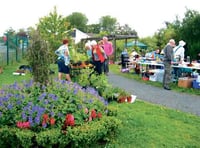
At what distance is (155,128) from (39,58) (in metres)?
2.61

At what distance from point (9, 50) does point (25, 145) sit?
1804 cm

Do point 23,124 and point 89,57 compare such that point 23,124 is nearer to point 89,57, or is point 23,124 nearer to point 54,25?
point 89,57

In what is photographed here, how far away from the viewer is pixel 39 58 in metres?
5.95

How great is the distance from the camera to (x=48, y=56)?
20.0 feet

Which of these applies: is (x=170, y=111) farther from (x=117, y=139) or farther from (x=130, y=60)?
(x=130, y=60)

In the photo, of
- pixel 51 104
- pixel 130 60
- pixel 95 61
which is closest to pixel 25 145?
→ pixel 51 104

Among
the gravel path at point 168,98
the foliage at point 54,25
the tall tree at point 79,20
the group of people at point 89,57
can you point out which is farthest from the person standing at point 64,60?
the tall tree at point 79,20

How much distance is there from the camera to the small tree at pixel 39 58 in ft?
19.5

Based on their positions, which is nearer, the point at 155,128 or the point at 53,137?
the point at 53,137

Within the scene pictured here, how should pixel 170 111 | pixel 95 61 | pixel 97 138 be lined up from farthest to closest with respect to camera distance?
pixel 95 61 < pixel 170 111 < pixel 97 138

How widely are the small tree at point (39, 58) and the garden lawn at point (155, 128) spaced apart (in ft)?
5.80

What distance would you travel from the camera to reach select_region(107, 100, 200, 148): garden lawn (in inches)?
221

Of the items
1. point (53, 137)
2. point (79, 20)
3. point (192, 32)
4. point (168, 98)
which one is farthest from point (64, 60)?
point (79, 20)

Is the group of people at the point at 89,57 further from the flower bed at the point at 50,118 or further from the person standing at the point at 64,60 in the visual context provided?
the flower bed at the point at 50,118
